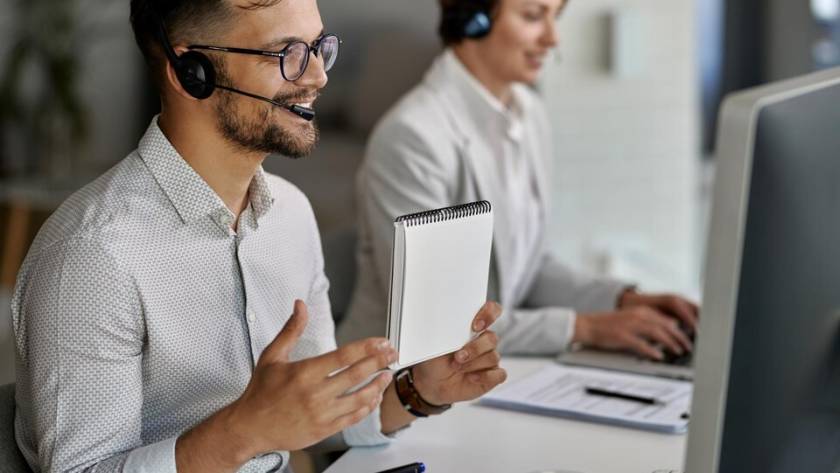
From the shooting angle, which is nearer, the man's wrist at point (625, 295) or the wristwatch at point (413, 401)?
the wristwatch at point (413, 401)

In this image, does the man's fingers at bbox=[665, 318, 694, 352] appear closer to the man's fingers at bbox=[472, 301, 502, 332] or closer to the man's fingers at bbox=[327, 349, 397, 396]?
the man's fingers at bbox=[472, 301, 502, 332]

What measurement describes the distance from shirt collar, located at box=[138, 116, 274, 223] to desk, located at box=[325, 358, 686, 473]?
16.0 inches

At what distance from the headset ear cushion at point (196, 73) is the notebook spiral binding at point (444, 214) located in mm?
322

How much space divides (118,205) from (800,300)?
0.79 meters

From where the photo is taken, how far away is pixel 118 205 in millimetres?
1382

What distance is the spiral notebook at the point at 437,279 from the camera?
128 cm

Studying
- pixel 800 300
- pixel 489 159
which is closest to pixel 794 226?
pixel 800 300

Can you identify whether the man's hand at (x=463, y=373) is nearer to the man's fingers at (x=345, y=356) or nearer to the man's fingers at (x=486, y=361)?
the man's fingers at (x=486, y=361)

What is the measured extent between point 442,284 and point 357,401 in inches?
7.7

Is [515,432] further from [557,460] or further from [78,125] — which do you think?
[78,125]

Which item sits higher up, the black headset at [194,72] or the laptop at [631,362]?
the black headset at [194,72]

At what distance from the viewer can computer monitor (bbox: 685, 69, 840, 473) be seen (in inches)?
38.5

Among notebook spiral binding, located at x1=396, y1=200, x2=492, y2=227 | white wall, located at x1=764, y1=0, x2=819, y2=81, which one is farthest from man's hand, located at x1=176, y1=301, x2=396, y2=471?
white wall, located at x1=764, y1=0, x2=819, y2=81

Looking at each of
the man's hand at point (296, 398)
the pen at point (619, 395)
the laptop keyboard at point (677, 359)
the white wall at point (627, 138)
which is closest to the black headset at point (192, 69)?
the man's hand at point (296, 398)
